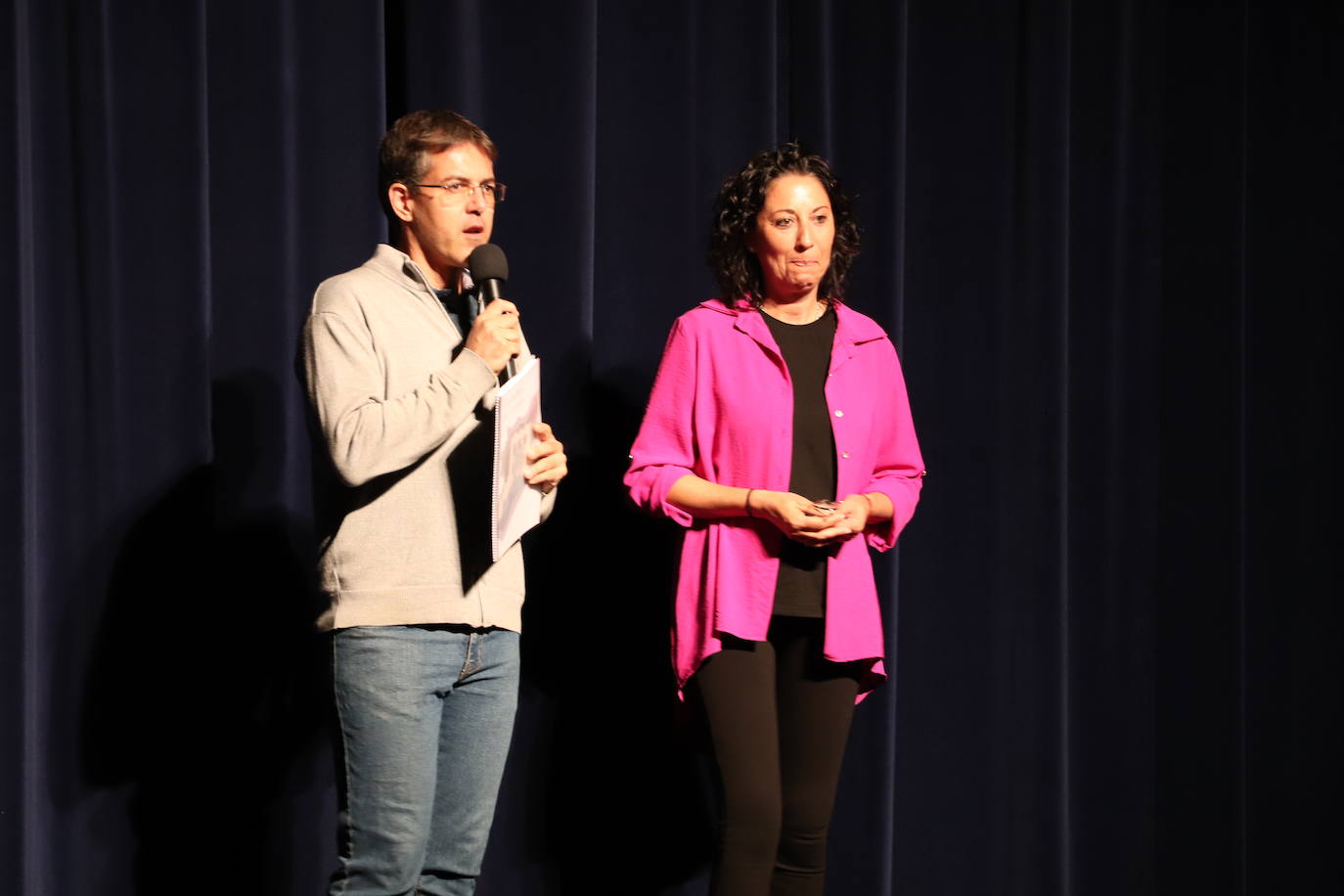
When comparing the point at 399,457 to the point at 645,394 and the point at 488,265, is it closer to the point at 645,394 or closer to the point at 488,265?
the point at 488,265

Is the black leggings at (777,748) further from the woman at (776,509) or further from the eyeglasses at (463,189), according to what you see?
the eyeglasses at (463,189)

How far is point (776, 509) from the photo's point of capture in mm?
2080

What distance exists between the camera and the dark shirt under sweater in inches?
85.5

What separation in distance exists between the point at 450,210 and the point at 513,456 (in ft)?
1.32

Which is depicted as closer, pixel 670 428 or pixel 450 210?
pixel 450 210

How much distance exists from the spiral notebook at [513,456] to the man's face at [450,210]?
21 centimetres

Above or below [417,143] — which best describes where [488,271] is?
below

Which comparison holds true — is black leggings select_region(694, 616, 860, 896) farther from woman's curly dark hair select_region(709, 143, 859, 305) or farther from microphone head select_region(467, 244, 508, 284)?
microphone head select_region(467, 244, 508, 284)

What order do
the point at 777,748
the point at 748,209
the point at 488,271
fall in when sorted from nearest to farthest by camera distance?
the point at 488,271 < the point at 777,748 < the point at 748,209

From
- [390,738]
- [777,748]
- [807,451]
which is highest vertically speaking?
[807,451]

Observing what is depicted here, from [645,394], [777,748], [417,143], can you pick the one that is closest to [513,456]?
[417,143]

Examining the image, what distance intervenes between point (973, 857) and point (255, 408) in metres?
2.00

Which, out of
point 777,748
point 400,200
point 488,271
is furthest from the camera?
point 777,748

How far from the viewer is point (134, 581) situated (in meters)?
2.46
